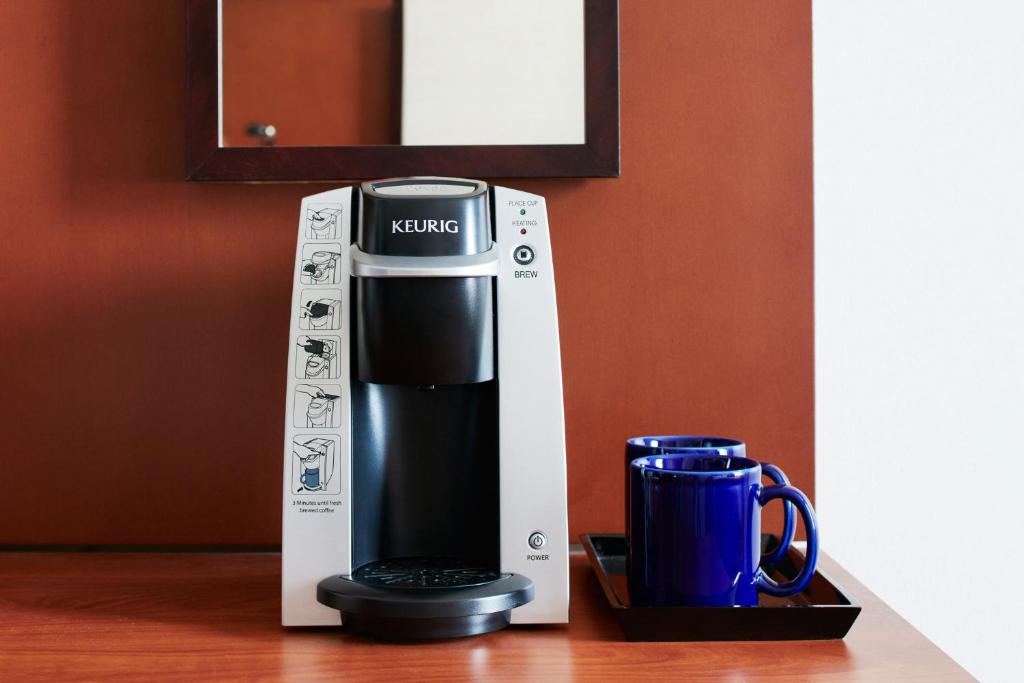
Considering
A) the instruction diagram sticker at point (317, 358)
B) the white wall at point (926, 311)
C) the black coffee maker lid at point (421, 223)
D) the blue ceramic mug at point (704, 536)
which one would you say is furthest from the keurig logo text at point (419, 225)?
the white wall at point (926, 311)

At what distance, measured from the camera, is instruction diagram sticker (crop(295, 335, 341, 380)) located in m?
0.74

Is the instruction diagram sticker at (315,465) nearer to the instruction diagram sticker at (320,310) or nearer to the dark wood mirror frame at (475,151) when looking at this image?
the instruction diagram sticker at (320,310)

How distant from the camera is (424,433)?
2.59ft

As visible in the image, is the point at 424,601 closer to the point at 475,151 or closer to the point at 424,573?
the point at 424,573

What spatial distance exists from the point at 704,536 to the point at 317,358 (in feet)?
1.10

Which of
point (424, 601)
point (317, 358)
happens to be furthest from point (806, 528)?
point (317, 358)

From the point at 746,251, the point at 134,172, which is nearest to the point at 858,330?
the point at 746,251

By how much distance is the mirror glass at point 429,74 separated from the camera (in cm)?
97

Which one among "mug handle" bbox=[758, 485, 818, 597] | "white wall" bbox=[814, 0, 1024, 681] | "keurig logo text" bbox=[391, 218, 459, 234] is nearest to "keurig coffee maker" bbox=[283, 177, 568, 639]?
"keurig logo text" bbox=[391, 218, 459, 234]

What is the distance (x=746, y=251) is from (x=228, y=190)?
572 mm

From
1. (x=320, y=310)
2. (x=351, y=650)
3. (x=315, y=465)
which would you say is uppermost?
(x=320, y=310)

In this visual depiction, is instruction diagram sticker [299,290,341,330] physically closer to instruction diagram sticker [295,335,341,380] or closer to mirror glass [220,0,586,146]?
instruction diagram sticker [295,335,341,380]

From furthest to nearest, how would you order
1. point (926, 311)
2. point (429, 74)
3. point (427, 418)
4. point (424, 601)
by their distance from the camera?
point (926, 311)
point (429, 74)
point (427, 418)
point (424, 601)

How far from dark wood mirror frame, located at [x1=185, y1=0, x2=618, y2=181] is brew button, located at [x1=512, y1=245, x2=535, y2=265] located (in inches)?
9.4
